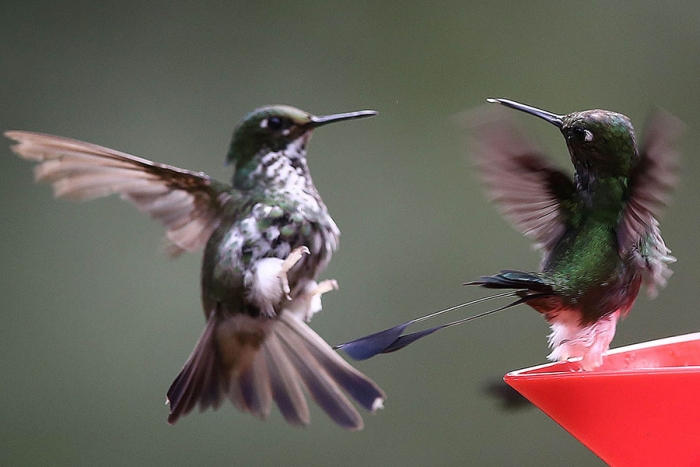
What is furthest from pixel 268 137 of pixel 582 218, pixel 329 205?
pixel 329 205

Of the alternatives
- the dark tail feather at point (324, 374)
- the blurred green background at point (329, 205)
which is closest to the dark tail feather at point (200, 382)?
the dark tail feather at point (324, 374)

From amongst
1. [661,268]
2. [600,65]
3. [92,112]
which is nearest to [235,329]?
[661,268]

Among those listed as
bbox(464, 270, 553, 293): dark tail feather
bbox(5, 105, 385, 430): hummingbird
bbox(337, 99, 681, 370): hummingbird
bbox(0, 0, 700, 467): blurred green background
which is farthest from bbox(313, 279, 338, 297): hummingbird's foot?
bbox(0, 0, 700, 467): blurred green background

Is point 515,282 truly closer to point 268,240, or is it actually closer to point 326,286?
point 326,286

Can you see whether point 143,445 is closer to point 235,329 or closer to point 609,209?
point 235,329

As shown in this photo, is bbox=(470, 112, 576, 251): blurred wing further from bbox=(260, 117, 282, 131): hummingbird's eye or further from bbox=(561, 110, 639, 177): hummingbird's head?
bbox=(260, 117, 282, 131): hummingbird's eye

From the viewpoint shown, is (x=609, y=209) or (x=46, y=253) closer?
(x=609, y=209)
